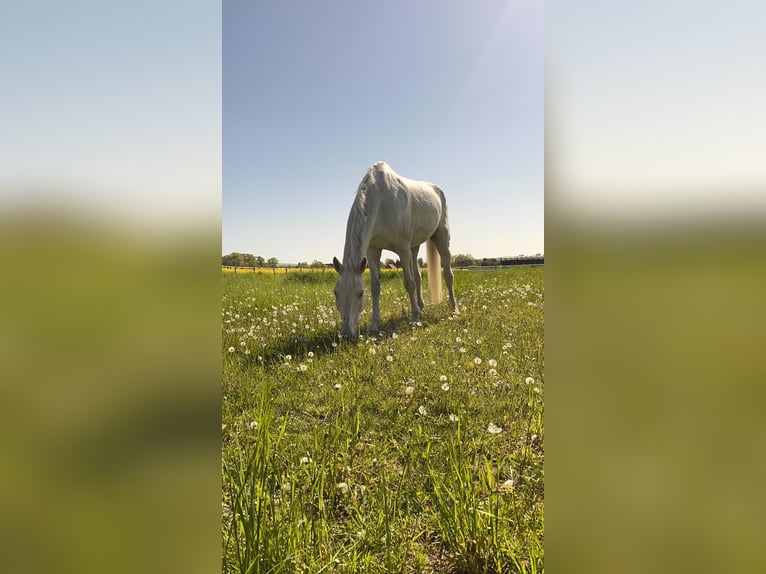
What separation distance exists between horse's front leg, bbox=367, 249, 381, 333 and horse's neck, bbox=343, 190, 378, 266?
25.7 inches

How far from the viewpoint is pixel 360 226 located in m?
5.11

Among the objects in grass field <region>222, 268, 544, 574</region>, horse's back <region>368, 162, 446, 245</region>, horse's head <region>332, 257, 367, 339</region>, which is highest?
horse's back <region>368, 162, 446, 245</region>

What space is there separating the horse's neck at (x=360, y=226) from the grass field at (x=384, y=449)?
1096mm

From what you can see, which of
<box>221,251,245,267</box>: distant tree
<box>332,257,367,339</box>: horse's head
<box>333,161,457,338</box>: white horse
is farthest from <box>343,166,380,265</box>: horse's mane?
<box>221,251,245,267</box>: distant tree

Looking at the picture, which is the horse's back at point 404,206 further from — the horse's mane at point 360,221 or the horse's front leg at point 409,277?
the horse's front leg at point 409,277

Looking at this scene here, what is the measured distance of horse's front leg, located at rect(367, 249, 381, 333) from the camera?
5.31 metres
